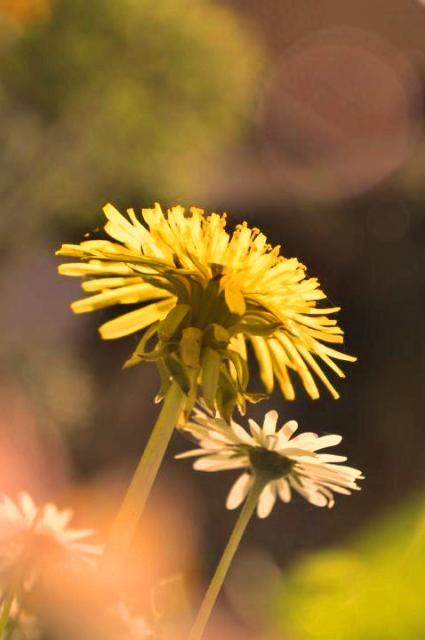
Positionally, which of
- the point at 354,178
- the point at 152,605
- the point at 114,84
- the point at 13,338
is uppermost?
the point at 114,84

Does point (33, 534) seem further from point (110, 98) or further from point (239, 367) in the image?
point (110, 98)

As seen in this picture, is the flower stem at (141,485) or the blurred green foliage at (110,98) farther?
the blurred green foliage at (110,98)

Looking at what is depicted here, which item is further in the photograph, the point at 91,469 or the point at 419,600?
the point at 91,469

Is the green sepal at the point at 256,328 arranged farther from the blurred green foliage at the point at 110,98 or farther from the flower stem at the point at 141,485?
the blurred green foliage at the point at 110,98

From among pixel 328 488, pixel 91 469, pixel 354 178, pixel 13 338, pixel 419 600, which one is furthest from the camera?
pixel 354 178

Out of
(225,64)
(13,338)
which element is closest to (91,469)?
(13,338)

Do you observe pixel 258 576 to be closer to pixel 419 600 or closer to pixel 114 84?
pixel 419 600

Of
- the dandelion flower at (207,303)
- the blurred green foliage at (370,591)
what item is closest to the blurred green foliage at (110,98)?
the dandelion flower at (207,303)
